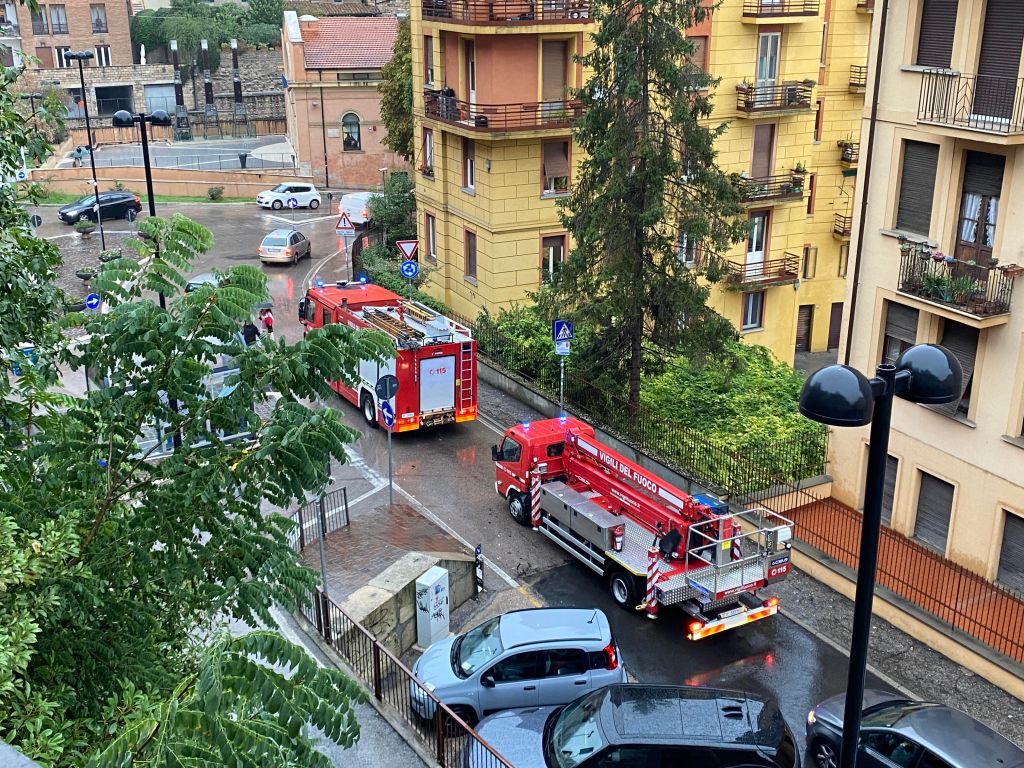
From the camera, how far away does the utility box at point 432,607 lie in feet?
53.2

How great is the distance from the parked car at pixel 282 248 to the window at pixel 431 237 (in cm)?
904

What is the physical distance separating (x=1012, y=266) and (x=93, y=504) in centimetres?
1510

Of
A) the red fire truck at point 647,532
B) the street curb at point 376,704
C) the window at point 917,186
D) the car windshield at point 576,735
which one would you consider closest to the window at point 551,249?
the red fire truck at point 647,532

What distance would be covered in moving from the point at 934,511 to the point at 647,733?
10.1m

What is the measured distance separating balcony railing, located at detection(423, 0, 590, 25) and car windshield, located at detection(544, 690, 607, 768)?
67.9ft

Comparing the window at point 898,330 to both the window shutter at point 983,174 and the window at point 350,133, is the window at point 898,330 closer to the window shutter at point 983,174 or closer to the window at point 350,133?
the window shutter at point 983,174

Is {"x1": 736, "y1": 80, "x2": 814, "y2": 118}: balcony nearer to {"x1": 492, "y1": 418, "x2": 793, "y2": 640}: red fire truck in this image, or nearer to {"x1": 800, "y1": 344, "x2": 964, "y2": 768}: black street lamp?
{"x1": 492, "y1": 418, "x2": 793, "y2": 640}: red fire truck

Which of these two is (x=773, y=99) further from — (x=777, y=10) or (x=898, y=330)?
(x=898, y=330)

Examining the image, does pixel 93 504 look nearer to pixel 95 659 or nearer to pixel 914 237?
pixel 95 659

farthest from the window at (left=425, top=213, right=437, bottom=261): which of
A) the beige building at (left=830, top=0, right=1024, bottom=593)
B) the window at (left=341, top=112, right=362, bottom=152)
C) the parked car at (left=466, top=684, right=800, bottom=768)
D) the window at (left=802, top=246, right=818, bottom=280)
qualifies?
the window at (left=341, top=112, right=362, bottom=152)

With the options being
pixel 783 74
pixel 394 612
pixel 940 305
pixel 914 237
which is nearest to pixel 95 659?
pixel 394 612

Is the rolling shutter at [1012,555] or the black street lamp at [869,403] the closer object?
the black street lamp at [869,403]

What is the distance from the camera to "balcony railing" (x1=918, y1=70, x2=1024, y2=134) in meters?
16.8

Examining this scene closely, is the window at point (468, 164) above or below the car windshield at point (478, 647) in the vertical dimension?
above
